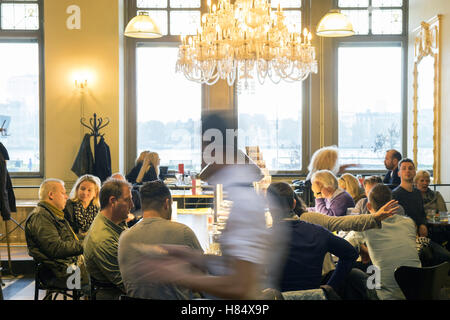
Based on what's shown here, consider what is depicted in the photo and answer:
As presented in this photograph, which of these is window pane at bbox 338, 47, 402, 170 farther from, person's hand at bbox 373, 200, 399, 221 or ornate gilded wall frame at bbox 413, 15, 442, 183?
person's hand at bbox 373, 200, 399, 221

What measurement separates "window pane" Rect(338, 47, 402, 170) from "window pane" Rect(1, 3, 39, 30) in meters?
5.31

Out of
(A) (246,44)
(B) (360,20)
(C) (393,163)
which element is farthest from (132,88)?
(C) (393,163)

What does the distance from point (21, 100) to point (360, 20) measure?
6.02m

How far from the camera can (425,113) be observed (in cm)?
805

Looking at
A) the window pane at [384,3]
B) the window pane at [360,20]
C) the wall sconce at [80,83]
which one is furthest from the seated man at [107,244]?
the window pane at [384,3]

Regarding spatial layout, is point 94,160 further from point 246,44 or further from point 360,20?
point 360,20

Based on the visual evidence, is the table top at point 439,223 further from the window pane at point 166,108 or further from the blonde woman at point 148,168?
the window pane at point 166,108

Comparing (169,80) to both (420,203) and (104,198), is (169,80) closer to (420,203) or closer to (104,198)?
(420,203)

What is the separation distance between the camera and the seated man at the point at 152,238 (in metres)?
2.52

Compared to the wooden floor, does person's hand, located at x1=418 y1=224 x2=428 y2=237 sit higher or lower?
higher

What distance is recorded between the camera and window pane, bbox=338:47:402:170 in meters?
9.48

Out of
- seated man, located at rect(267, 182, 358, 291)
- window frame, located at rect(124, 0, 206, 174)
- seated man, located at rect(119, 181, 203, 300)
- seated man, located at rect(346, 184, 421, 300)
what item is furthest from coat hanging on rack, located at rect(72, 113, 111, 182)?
seated man, located at rect(267, 182, 358, 291)
